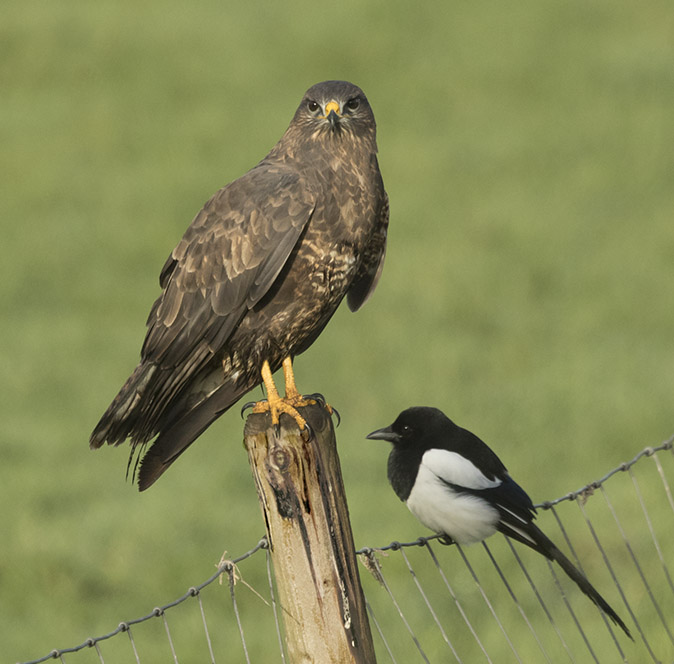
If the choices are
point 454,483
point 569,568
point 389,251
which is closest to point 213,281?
point 454,483

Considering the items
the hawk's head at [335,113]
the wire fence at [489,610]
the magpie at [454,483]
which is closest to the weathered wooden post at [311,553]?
the magpie at [454,483]

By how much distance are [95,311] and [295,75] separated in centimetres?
743

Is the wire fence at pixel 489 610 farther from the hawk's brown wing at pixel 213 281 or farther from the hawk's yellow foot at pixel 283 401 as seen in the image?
the hawk's brown wing at pixel 213 281

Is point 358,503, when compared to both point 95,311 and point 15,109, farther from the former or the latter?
point 15,109

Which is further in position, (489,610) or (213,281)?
(489,610)

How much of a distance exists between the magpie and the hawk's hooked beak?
51.8 inches

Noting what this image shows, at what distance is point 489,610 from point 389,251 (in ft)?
26.4

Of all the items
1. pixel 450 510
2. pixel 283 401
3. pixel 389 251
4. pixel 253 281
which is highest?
pixel 389 251

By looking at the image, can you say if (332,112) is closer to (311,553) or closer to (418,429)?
(418,429)

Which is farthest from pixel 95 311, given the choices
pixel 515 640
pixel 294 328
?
pixel 294 328

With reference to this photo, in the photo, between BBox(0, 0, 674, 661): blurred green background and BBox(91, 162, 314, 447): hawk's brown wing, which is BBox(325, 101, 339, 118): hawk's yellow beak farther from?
BBox(0, 0, 674, 661): blurred green background

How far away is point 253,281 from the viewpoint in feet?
14.5

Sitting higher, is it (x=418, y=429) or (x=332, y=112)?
(x=332, y=112)

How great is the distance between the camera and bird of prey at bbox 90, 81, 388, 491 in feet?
14.1
